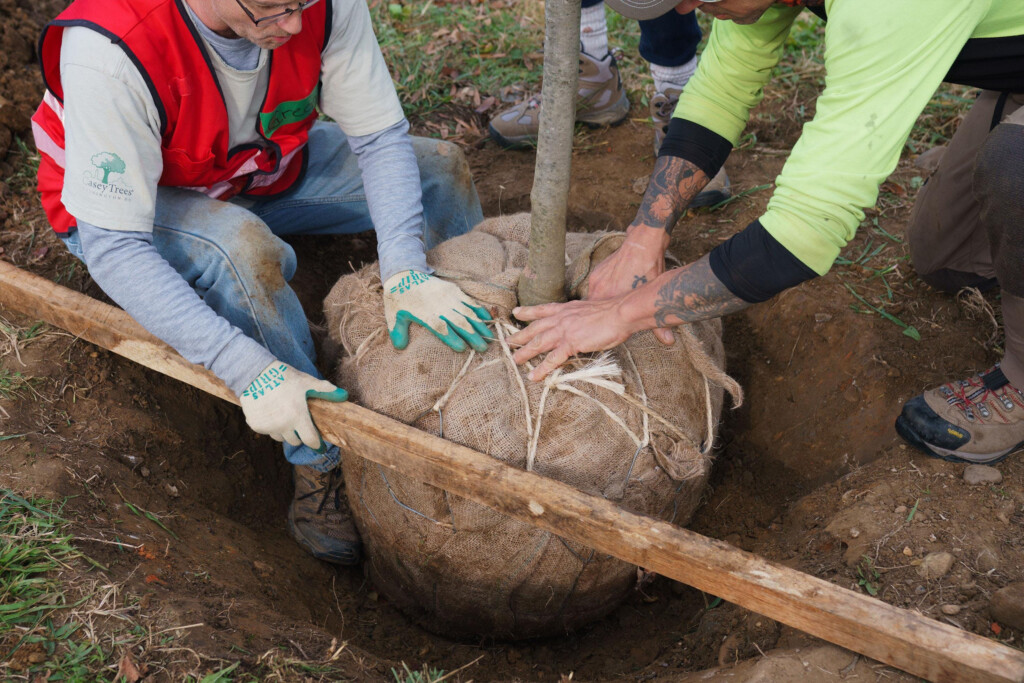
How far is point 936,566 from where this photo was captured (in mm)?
2012

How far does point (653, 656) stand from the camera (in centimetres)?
234

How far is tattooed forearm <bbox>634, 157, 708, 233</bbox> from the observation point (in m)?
2.24

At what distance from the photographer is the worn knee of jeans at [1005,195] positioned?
2.03 meters

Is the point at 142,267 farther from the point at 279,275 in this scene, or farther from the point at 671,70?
the point at 671,70

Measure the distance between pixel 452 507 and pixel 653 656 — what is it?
81cm

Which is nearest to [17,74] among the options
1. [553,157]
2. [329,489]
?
[329,489]

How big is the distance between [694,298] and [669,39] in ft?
7.23

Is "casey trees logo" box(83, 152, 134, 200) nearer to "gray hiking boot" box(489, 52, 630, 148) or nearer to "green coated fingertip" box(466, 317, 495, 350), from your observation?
"green coated fingertip" box(466, 317, 495, 350)

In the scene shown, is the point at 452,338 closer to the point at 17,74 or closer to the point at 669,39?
the point at 669,39

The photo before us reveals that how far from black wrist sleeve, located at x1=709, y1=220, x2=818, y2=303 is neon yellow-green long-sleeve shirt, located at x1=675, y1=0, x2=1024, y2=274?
0.07ft

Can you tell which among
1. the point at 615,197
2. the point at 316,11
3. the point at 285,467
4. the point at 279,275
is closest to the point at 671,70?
the point at 615,197

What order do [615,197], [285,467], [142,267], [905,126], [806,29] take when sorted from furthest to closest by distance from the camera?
[806,29] < [615,197] < [285,467] < [142,267] < [905,126]

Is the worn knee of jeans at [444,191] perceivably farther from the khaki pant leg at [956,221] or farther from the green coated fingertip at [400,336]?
the khaki pant leg at [956,221]

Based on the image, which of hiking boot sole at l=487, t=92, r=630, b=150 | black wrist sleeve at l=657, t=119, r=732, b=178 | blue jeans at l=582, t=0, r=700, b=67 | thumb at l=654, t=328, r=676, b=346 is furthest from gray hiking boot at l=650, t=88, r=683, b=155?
thumb at l=654, t=328, r=676, b=346
